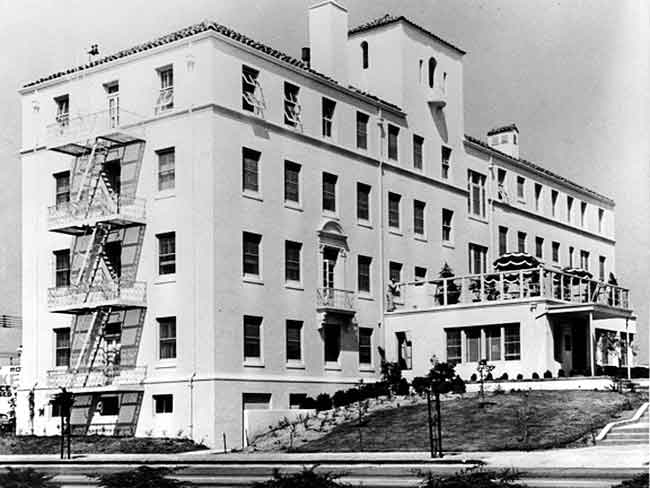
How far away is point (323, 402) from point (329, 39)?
1508 centimetres

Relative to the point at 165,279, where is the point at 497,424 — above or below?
below

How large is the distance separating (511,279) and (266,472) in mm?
22106

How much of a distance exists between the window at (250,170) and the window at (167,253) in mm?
3080

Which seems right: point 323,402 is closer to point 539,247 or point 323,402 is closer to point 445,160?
point 445,160

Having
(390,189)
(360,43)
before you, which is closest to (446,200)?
(390,189)

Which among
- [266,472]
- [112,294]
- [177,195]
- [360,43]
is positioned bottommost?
[266,472]

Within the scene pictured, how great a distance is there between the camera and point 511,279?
4359cm

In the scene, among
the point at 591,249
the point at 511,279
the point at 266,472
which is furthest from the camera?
the point at 591,249

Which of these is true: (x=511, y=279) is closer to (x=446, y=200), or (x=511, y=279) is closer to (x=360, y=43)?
(x=446, y=200)

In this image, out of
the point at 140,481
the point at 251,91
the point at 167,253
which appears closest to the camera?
the point at 140,481

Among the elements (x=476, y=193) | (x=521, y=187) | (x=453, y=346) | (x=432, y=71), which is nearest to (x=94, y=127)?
(x=453, y=346)

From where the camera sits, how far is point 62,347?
4034 centimetres

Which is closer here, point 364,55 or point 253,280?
point 253,280

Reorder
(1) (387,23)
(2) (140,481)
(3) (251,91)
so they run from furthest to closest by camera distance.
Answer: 1. (1) (387,23)
2. (3) (251,91)
3. (2) (140,481)
